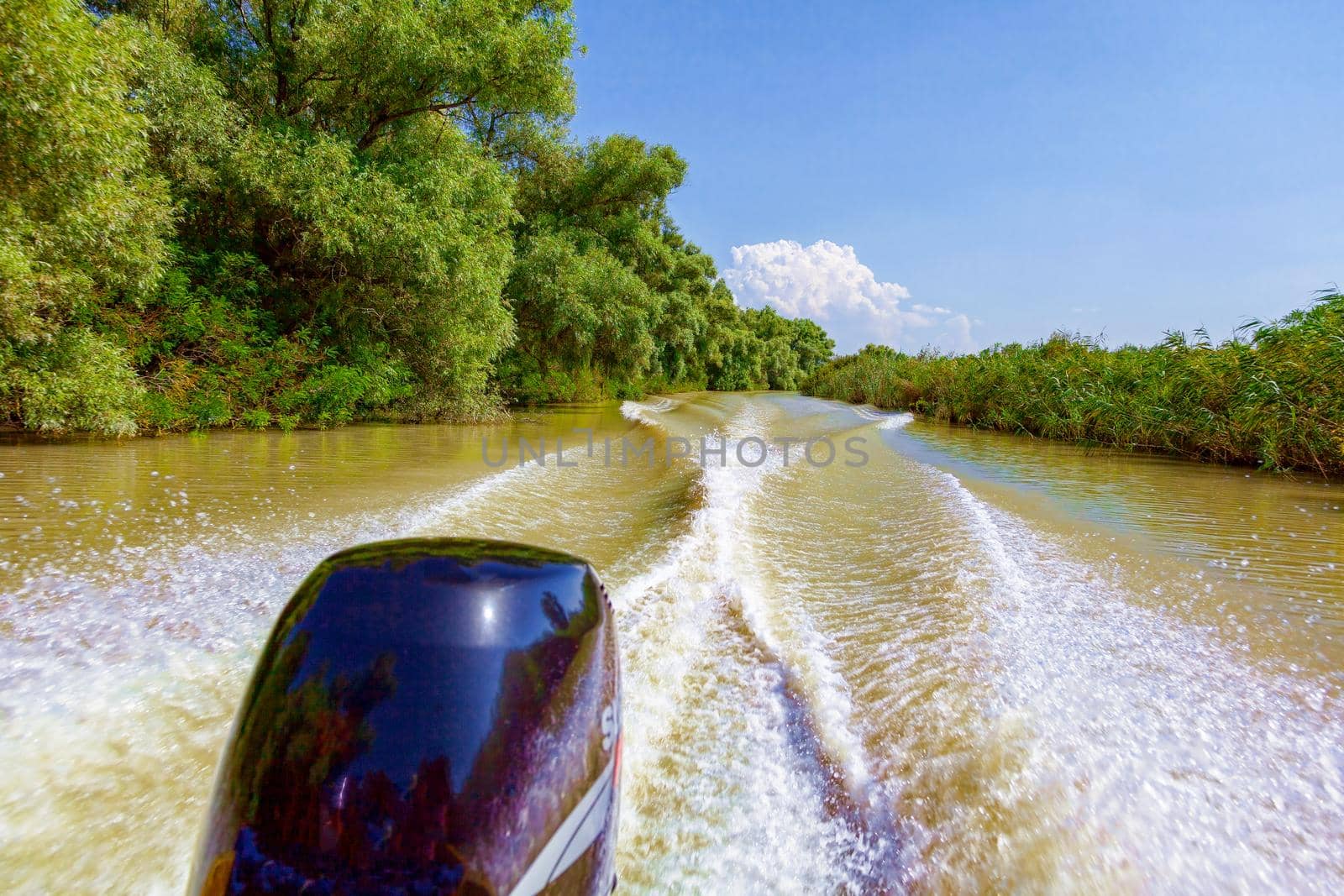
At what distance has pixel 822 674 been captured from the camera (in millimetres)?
2336

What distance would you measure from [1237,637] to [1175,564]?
113 centimetres

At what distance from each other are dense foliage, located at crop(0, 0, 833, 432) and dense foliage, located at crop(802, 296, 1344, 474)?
10.6 m

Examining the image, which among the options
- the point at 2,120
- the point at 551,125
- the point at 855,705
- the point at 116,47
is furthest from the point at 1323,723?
the point at 551,125

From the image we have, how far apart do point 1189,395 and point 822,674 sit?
9569 mm

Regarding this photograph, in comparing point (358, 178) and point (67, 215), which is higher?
point (358, 178)

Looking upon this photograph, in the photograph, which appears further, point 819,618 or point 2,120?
point 2,120

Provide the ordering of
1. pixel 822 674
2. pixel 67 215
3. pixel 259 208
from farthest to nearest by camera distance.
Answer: pixel 259 208
pixel 67 215
pixel 822 674

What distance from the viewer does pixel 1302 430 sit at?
6891 mm

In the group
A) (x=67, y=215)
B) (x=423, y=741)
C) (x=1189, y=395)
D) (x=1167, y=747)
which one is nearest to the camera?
(x=423, y=741)

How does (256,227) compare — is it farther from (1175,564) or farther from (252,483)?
(1175,564)

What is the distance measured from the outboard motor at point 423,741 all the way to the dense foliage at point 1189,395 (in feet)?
28.5

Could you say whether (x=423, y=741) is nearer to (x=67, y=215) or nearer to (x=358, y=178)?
(x=67, y=215)

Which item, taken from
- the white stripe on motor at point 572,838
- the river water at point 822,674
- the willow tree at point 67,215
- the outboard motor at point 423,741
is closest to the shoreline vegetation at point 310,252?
the willow tree at point 67,215

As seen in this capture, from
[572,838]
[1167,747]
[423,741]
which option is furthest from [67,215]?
[1167,747]
